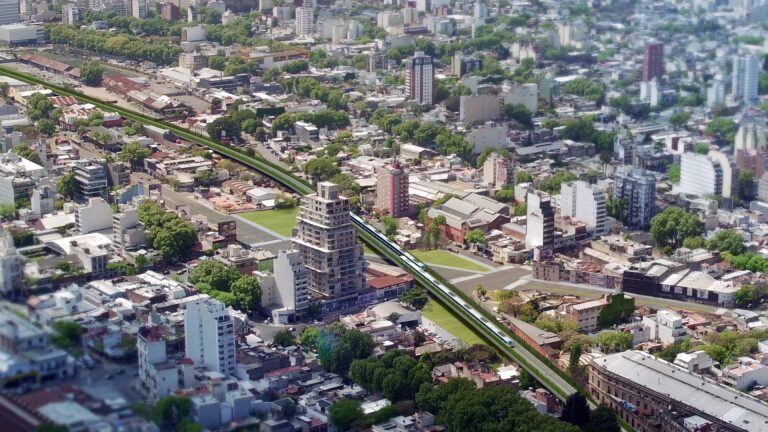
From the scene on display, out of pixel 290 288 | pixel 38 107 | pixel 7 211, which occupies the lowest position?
pixel 290 288

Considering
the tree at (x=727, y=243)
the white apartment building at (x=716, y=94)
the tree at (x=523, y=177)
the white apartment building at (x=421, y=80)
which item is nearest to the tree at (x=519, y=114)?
the white apartment building at (x=421, y=80)

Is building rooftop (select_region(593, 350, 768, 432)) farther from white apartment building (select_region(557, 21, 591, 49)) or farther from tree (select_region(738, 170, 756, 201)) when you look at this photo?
white apartment building (select_region(557, 21, 591, 49))

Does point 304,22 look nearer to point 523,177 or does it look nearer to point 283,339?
point 523,177

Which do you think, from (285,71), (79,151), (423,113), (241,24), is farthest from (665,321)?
(241,24)

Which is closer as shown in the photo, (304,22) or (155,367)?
(155,367)

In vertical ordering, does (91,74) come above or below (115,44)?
below

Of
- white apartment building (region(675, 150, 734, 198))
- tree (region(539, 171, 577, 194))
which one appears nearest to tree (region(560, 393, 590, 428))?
tree (region(539, 171, 577, 194))

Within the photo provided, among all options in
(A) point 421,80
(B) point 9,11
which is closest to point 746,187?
(A) point 421,80
